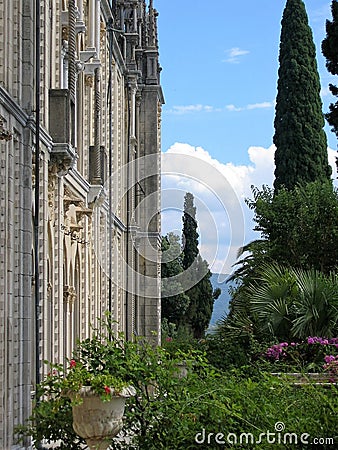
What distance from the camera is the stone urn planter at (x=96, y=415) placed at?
802 centimetres

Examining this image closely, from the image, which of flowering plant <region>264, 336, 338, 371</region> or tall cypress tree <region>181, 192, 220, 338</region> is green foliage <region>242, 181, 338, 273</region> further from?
tall cypress tree <region>181, 192, 220, 338</region>

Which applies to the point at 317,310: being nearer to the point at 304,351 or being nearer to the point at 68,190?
the point at 304,351

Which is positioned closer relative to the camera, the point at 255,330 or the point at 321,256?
the point at 255,330

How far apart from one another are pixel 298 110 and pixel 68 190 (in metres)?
17.0

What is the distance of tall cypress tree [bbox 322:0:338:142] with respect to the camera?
84.1 feet

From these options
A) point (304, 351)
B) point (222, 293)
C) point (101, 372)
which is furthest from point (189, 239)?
point (101, 372)

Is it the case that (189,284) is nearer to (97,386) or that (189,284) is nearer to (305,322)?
(305,322)

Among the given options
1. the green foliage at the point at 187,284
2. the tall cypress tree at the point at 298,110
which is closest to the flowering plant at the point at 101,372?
the tall cypress tree at the point at 298,110

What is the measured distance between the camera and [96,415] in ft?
26.4

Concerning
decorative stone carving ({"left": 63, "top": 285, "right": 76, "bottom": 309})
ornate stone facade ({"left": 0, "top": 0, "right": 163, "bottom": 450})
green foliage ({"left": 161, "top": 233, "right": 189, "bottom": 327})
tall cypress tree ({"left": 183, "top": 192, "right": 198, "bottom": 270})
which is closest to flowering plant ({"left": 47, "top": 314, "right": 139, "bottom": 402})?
ornate stone facade ({"left": 0, "top": 0, "right": 163, "bottom": 450})

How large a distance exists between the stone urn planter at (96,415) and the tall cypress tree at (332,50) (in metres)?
18.9

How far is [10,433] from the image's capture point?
12320 millimetres

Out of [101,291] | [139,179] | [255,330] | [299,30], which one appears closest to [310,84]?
[299,30]

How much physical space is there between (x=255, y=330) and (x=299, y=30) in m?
18.6
